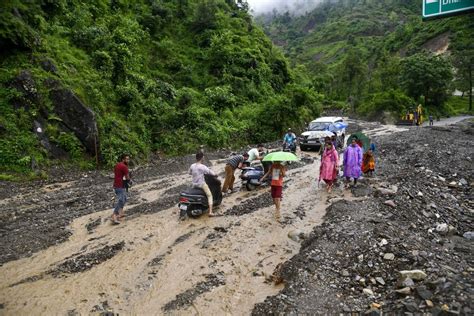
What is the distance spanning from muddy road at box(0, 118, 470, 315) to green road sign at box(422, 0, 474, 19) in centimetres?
484

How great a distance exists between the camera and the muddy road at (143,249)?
20.5ft

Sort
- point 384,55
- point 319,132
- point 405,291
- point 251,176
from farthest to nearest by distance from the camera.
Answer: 1. point 384,55
2. point 319,132
3. point 251,176
4. point 405,291

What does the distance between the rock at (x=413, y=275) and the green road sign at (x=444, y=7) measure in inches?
161

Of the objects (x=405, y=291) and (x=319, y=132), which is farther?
(x=319, y=132)

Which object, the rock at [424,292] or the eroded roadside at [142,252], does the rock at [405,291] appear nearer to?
the rock at [424,292]

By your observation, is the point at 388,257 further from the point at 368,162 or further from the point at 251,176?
the point at 368,162

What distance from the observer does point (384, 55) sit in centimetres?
7094

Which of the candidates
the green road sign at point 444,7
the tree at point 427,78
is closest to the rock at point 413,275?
the green road sign at point 444,7

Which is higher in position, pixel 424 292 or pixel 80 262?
pixel 424 292

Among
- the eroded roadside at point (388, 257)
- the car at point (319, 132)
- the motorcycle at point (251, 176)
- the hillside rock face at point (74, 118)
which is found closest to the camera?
the eroded roadside at point (388, 257)

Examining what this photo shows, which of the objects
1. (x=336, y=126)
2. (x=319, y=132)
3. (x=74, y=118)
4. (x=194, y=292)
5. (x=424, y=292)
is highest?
(x=74, y=118)

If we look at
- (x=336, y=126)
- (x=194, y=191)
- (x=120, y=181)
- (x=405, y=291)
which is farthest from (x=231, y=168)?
(x=336, y=126)

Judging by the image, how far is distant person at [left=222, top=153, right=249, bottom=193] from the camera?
494 inches

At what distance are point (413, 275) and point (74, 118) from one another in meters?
15.5
